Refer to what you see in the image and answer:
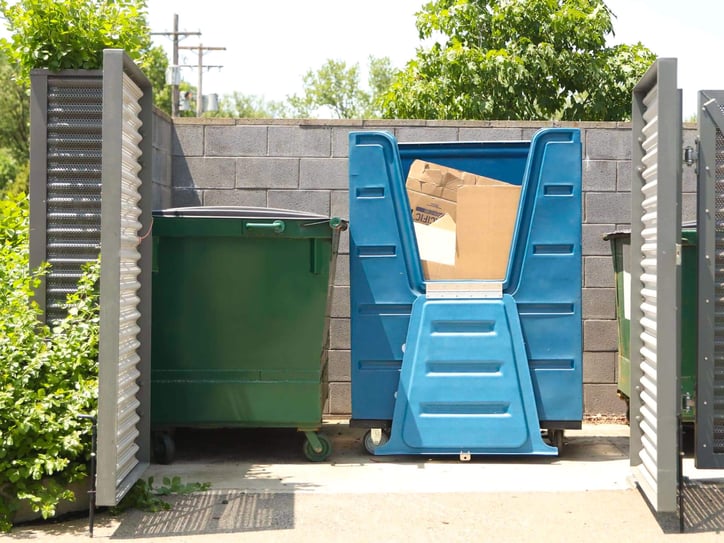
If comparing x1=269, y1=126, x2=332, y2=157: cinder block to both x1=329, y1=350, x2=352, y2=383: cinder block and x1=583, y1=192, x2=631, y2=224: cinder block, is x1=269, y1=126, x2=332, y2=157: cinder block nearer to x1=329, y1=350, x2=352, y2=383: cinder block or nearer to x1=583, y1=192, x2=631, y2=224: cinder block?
x1=329, y1=350, x2=352, y2=383: cinder block

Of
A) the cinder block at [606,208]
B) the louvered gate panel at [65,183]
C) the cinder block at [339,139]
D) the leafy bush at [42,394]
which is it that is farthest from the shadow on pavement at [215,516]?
the cinder block at [606,208]

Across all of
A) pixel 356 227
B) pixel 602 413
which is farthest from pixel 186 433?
pixel 602 413

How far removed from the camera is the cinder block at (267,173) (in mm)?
6867

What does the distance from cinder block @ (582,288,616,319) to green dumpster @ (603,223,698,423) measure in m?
0.38

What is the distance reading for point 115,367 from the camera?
4152 millimetres

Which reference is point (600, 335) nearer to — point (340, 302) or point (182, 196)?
point (340, 302)

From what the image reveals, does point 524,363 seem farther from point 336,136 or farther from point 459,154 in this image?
point 336,136

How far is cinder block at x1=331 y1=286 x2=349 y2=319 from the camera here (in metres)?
6.84

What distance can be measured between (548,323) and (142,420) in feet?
7.98

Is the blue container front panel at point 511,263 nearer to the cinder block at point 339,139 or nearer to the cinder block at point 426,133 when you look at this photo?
the cinder block at point 426,133

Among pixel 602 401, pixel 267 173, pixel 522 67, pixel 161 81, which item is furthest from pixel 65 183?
pixel 161 81

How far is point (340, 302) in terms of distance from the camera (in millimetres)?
6863

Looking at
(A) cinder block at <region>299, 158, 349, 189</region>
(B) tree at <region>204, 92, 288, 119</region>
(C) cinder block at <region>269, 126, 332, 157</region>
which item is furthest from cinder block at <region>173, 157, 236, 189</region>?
(B) tree at <region>204, 92, 288, 119</region>

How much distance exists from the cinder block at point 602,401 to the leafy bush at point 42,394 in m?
3.70
